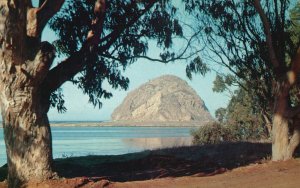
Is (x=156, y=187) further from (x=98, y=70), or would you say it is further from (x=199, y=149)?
(x=199, y=149)

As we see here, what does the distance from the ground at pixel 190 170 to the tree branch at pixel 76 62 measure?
6.36 feet

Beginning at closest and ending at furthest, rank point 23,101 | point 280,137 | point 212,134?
1. point 23,101
2. point 280,137
3. point 212,134

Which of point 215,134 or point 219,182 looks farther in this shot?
point 215,134

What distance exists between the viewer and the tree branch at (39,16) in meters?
9.24

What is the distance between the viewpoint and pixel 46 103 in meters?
9.56

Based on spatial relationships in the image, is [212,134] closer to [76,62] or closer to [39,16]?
[76,62]

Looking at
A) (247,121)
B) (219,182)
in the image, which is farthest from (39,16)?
(247,121)

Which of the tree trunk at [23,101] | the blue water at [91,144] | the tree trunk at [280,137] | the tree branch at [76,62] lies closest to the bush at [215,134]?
the blue water at [91,144]

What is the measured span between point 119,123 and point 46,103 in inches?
6119

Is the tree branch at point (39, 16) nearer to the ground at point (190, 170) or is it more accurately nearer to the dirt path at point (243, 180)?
the ground at point (190, 170)

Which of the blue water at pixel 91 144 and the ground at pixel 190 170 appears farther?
the blue water at pixel 91 144

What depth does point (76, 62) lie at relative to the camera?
34.2 ft

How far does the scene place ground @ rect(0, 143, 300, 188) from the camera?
30.5 ft

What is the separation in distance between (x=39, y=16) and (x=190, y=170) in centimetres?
516
